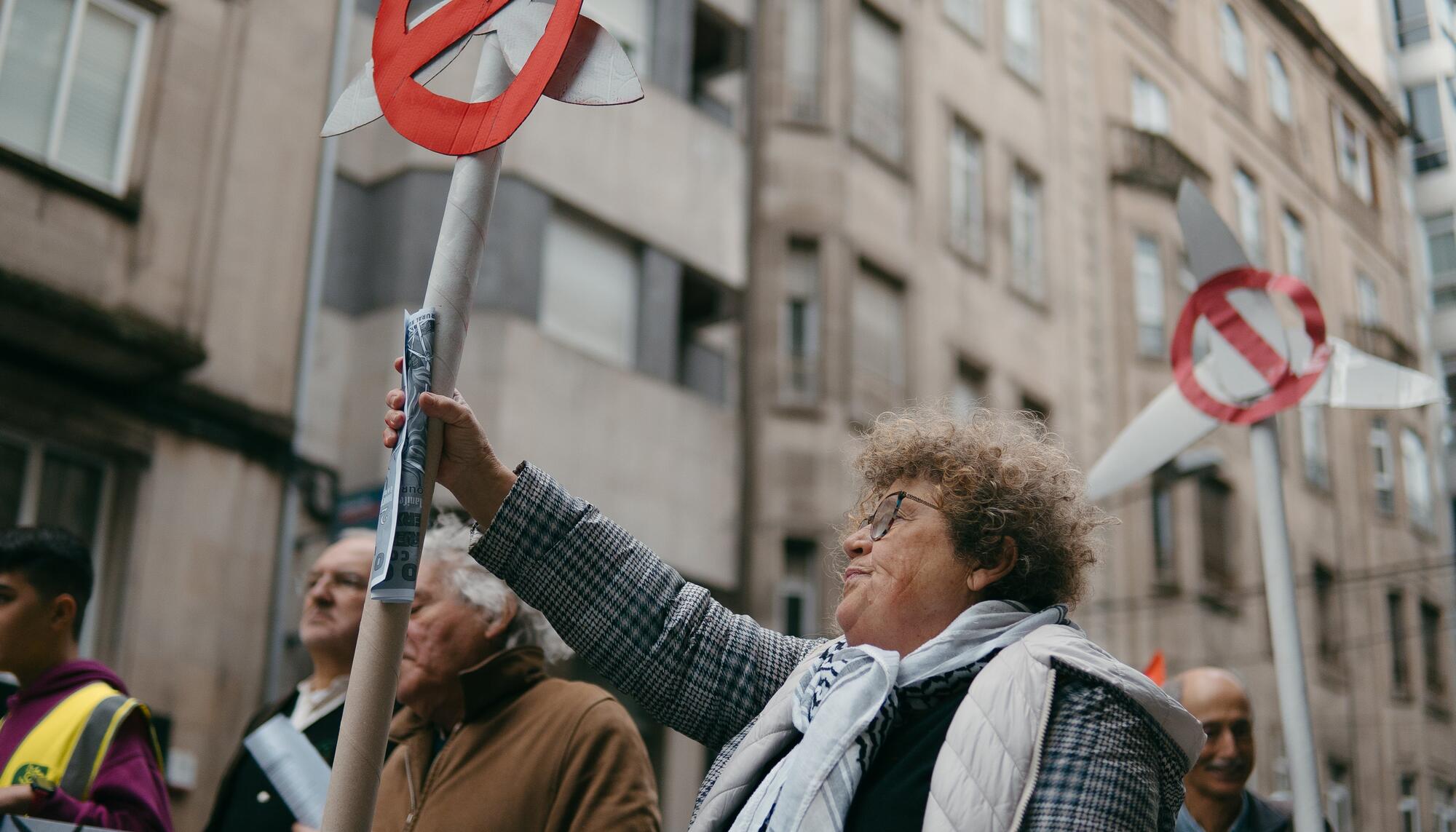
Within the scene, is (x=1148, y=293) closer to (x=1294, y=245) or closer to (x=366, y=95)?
(x=1294, y=245)

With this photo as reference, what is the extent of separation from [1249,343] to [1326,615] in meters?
18.4

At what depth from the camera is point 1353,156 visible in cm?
1605

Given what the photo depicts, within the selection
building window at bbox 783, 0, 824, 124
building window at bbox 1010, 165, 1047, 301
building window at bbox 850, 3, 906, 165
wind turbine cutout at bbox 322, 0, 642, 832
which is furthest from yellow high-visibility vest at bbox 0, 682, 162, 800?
building window at bbox 1010, 165, 1047, 301

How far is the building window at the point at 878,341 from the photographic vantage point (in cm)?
1758

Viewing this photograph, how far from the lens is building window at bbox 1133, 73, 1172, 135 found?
2291 cm

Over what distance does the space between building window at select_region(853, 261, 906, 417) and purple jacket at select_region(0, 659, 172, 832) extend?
13.6 meters

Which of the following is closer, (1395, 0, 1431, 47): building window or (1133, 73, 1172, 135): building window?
(1395, 0, 1431, 47): building window

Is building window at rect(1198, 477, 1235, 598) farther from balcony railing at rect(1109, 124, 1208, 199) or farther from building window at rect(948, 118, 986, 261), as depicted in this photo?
building window at rect(948, 118, 986, 261)

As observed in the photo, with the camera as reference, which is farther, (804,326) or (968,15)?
(968,15)

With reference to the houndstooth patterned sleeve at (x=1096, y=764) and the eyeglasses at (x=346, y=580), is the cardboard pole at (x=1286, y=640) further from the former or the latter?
the eyeglasses at (x=346, y=580)

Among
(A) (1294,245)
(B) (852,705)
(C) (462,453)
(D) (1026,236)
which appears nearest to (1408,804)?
(A) (1294,245)

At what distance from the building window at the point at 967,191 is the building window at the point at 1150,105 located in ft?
12.4

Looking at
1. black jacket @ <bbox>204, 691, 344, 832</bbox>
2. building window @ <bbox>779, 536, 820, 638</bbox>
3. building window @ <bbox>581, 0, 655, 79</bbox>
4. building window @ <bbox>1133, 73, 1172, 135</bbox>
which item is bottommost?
black jacket @ <bbox>204, 691, 344, 832</bbox>

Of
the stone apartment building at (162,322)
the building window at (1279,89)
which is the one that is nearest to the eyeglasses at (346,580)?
the stone apartment building at (162,322)
